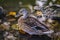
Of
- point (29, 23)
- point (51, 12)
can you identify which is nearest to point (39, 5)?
point (51, 12)

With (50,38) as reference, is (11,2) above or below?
above

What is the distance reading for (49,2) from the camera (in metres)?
4.38

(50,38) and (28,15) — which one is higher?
(28,15)

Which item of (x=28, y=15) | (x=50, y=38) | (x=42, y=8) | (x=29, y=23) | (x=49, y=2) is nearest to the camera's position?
(x=50, y=38)

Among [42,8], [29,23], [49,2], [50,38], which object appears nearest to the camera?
[50,38]

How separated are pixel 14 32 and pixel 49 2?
1.31 metres

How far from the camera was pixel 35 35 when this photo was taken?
3.17 m

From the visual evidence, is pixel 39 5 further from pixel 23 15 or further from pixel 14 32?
pixel 14 32

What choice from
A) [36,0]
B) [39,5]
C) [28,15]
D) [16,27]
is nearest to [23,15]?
[28,15]

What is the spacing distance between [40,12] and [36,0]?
24.7 inches

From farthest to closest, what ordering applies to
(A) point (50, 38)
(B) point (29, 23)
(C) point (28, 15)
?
1. (C) point (28, 15)
2. (B) point (29, 23)
3. (A) point (50, 38)

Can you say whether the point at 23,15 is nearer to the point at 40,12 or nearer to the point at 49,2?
the point at 40,12

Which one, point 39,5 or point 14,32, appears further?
point 39,5

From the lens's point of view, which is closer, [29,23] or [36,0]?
[29,23]
